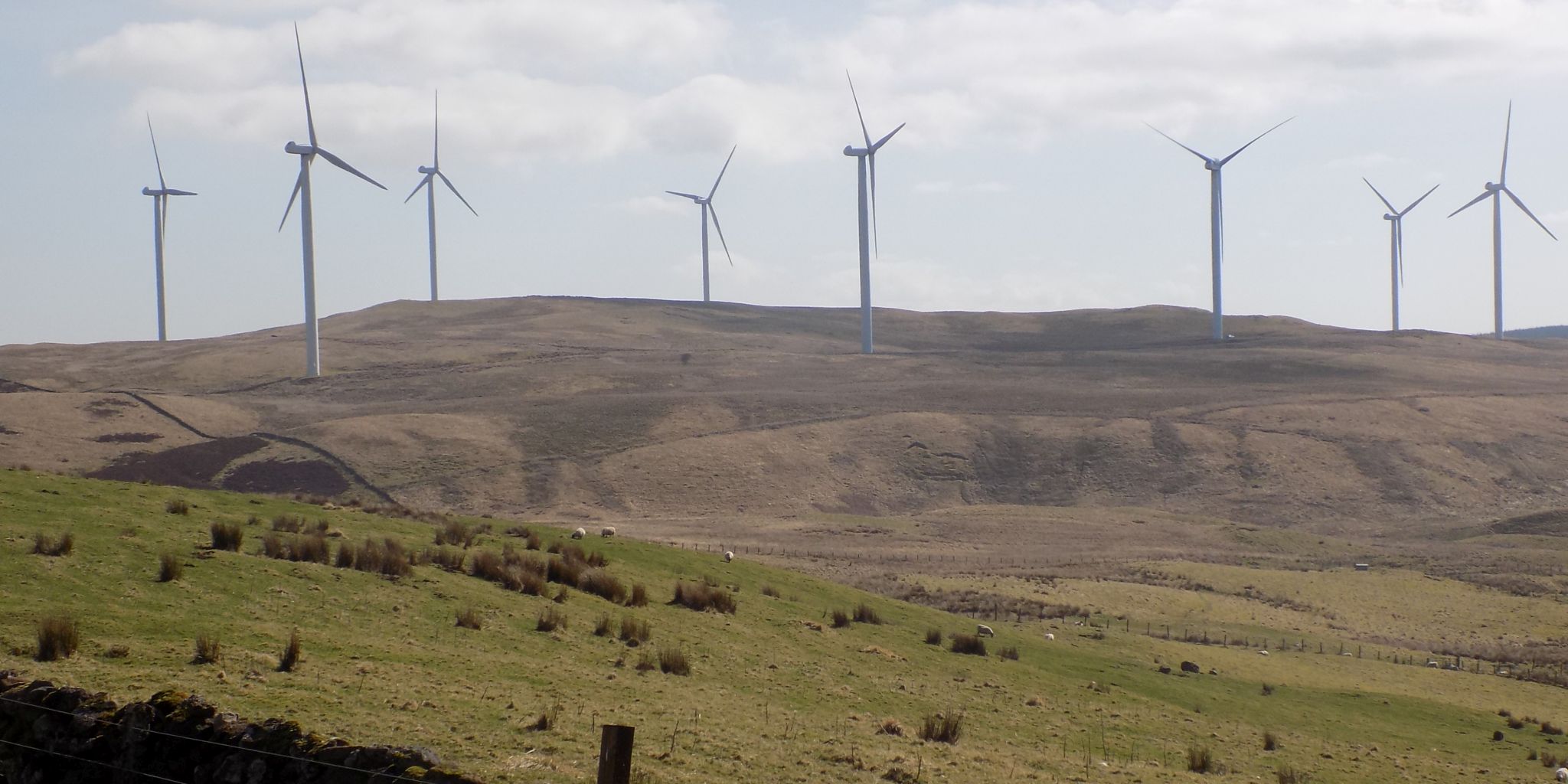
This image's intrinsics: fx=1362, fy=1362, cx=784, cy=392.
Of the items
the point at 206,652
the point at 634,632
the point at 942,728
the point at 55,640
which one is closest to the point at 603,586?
the point at 634,632

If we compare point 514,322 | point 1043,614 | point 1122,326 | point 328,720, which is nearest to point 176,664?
point 328,720

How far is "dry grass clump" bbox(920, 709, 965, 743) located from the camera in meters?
18.0

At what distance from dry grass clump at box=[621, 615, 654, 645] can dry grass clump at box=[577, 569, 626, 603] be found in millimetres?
2857

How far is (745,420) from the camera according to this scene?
90.8 meters

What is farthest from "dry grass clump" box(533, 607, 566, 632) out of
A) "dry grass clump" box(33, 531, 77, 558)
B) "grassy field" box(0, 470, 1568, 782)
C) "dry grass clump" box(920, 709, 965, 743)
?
"dry grass clump" box(33, 531, 77, 558)

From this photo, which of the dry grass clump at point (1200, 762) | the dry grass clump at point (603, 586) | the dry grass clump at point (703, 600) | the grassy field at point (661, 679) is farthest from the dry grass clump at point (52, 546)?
the dry grass clump at point (1200, 762)

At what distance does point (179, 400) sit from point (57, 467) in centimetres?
1985

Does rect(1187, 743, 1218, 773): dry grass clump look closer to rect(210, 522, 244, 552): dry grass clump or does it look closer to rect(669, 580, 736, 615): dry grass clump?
rect(669, 580, 736, 615): dry grass clump

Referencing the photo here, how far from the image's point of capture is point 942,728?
18.5 metres

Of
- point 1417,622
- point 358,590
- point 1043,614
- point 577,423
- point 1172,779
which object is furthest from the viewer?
point 577,423

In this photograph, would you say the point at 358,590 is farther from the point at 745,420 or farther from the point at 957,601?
the point at 745,420

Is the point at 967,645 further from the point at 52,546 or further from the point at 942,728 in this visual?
the point at 52,546

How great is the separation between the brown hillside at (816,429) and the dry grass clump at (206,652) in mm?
50950

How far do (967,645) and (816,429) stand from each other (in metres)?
60.9
